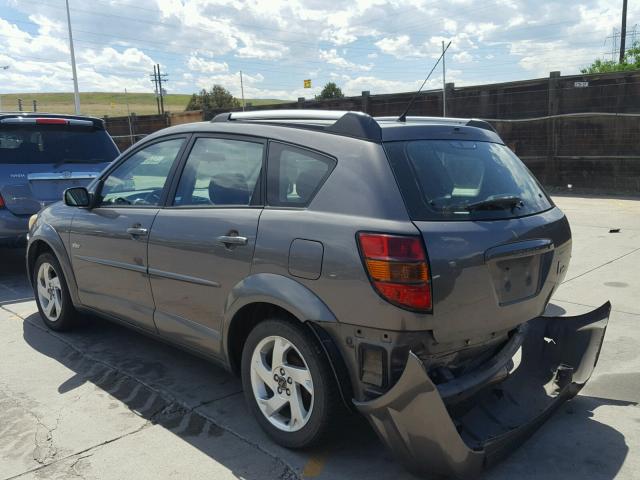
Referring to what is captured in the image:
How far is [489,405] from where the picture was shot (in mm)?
3055

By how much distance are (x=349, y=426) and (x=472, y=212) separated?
147 centimetres

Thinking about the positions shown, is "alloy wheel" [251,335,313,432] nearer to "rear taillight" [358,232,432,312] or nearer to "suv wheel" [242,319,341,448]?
"suv wheel" [242,319,341,448]

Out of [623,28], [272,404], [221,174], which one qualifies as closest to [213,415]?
[272,404]

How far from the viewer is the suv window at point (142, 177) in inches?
153

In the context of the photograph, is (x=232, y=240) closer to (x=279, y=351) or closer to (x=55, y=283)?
(x=279, y=351)

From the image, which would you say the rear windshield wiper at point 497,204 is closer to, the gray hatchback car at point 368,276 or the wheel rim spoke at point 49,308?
the gray hatchback car at point 368,276

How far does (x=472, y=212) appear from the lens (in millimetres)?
2787

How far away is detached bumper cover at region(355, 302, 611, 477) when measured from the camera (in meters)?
2.44

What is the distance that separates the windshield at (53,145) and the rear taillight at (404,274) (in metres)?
5.77

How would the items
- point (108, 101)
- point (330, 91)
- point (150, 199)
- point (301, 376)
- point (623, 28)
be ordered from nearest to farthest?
point (301, 376), point (150, 199), point (623, 28), point (330, 91), point (108, 101)

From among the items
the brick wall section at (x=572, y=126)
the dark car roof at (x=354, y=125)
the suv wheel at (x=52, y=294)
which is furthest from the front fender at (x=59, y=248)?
the brick wall section at (x=572, y=126)

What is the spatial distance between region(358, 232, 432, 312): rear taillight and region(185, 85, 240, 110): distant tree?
7957 centimetres

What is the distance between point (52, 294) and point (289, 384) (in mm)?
2955

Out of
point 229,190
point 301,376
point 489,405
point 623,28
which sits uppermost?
point 623,28
